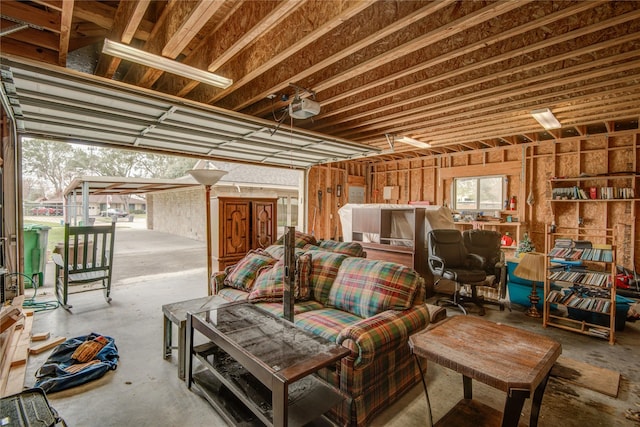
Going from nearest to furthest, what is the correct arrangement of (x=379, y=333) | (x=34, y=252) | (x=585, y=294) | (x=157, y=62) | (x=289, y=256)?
1. (x=379, y=333)
2. (x=289, y=256)
3. (x=157, y=62)
4. (x=585, y=294)
5. (x=34, y=252)

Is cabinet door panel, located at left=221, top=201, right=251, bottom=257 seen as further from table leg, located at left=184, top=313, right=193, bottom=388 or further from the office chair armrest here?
the office chair armrest

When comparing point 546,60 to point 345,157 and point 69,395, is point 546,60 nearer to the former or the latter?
point 345,157

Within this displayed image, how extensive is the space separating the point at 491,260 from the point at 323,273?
3.07 meters

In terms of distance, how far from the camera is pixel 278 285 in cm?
277

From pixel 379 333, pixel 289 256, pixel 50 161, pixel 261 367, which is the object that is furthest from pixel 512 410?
pixel 50 161

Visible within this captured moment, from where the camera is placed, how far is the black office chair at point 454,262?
405 cm

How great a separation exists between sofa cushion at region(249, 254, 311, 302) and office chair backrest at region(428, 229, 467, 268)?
228 cm

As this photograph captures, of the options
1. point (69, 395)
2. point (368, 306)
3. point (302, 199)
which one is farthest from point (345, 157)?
point (69, 395)

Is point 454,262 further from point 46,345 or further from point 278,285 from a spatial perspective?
point 46,345

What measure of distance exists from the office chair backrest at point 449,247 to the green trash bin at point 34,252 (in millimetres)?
6225

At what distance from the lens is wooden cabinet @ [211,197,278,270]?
3828 millimetres

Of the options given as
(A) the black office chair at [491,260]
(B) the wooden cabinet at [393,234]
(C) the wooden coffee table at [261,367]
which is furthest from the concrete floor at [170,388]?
(B) the wooden cabinet at [393,234]

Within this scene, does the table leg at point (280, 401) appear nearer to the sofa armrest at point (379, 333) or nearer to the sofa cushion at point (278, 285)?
the sofa armrest at point (379, 333)

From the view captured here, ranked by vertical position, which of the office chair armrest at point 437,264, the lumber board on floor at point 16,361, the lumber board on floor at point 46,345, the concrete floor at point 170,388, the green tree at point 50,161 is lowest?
the concrete floor at point 170,388
